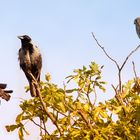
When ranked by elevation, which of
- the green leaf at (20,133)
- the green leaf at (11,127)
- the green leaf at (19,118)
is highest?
the green leaf at (19,118)

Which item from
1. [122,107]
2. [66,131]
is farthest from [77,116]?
[122,107]

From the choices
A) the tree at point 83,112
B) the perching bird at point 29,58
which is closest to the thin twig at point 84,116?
the tree at point 83,112

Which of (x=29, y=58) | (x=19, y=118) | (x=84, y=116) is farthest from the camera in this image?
(x=29, y=58)

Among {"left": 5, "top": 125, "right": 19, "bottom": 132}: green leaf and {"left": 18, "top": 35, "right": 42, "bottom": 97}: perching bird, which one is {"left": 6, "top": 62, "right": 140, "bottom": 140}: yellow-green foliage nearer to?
{"left": 5, "top": 125, "right": 19, "bottom": 132}: green leaf

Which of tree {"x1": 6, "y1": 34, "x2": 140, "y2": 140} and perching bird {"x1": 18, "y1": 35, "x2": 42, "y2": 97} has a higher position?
perching bird {"x1": 18, "y1": 35, "x2": 42, "y2": 97}

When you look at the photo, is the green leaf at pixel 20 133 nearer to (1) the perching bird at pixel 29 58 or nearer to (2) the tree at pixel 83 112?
(2) the tree at pixel 83 112

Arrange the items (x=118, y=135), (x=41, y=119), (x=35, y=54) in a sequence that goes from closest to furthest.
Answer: (x=118, y=135)
(x=41, y=119)
(x=35, y=54)

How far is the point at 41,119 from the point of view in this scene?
5.63 m

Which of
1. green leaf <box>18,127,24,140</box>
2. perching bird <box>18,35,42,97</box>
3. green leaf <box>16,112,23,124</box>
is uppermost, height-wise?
perching bird <box>18,35,42,97</box>

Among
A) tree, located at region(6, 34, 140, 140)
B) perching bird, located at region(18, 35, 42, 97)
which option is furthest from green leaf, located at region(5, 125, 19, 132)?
perching bird, located at region(18, 35, 42, 97)

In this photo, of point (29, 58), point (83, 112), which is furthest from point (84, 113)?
point (29, 58)

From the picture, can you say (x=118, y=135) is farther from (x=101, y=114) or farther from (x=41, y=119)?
(x=41, y=119)

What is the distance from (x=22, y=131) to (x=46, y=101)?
498 mm

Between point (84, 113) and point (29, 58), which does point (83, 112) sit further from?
point (29, 58)
